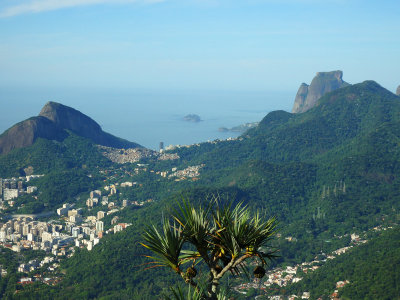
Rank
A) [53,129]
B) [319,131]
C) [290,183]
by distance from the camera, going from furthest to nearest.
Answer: [53,129] < [319,131] < [290,183]

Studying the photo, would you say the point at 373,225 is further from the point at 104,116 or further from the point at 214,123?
the point at 104,116

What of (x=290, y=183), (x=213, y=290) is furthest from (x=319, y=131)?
(x=213, y=290)

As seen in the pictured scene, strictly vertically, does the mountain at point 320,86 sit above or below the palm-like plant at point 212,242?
above

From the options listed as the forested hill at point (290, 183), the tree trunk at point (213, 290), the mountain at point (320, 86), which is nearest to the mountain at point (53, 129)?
the forested hill at point (290, 183)

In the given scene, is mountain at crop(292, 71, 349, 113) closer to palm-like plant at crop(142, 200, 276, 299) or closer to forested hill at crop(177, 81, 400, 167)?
forested hill at crop(177, 81, 400, 167)

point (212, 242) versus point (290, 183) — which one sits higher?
point (212, 242)

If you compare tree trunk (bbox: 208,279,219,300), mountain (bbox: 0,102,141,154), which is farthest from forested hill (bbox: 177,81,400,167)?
tree trunk (bbox: 208,279,219,300)

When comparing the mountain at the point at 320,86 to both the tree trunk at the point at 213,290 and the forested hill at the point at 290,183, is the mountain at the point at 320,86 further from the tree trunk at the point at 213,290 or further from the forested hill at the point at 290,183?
the tree trunk at the point at 213,290

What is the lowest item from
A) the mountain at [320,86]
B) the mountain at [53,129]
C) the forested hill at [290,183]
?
the forested hill at [290,183]

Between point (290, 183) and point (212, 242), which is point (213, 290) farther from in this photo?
point (290, 183)
